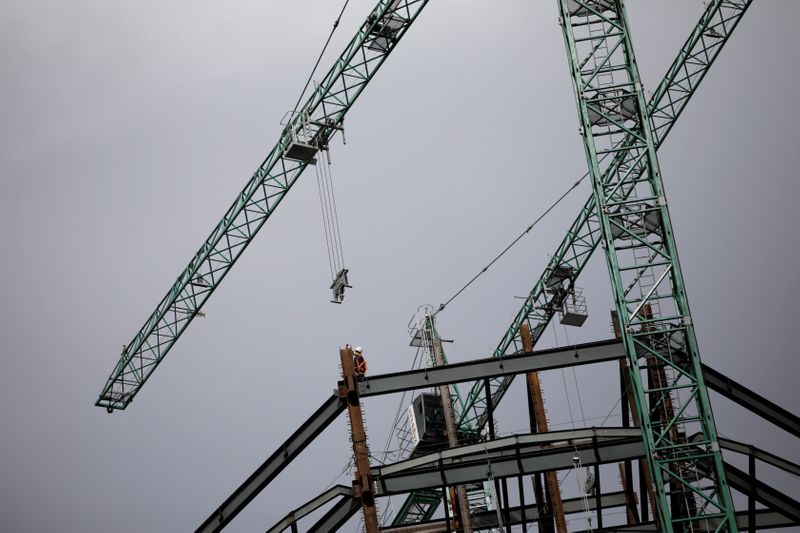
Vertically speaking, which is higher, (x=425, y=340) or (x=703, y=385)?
(x=425, y=340)

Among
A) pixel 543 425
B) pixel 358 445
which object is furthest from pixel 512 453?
pixel 543 425

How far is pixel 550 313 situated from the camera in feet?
234

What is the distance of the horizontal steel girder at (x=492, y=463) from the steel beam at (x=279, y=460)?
10.7ft

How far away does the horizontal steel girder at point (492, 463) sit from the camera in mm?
42500

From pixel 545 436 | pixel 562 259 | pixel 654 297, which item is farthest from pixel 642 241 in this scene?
pixel 562 259

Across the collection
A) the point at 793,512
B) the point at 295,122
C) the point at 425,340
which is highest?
the point at 295,122

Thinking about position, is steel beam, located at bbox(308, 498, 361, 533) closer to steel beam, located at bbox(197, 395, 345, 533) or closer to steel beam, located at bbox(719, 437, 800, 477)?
steel beam, located at bbox(197, 395, 345, 533)

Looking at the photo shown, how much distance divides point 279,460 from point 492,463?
949cm

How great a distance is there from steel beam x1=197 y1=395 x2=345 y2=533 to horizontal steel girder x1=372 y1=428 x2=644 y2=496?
326cm

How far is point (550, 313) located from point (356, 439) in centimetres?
3097

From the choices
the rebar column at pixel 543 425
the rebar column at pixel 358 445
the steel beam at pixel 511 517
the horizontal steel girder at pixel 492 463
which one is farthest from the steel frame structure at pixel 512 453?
the steel beam at pixel 511 517

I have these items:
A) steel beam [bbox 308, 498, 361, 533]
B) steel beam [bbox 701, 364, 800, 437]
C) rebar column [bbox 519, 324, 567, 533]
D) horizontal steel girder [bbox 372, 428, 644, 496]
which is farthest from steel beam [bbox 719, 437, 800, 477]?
steel beam [bbox 308, 498, 361, 533]

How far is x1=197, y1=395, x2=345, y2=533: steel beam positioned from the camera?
44188 millimetres

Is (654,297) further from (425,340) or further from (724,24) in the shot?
(724,24)
